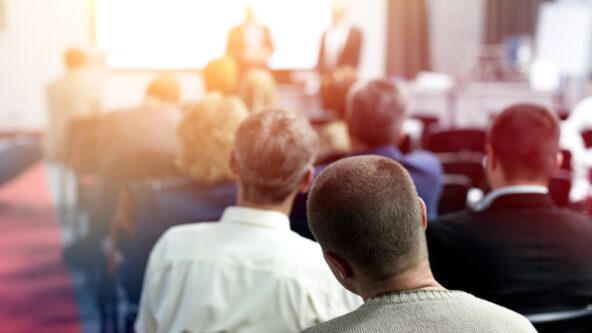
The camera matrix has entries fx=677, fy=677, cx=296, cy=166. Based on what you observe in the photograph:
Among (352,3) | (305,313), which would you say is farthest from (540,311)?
(352,3)

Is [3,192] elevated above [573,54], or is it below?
below

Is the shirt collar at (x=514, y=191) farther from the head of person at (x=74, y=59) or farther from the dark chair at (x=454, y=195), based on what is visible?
the head of person at (x=74, y=59)

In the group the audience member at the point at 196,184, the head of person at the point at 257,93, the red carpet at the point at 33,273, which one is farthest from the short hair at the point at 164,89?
the audience member at the point at 196,184

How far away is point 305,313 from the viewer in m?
1.46

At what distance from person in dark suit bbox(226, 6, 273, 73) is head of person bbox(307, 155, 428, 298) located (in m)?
6.19

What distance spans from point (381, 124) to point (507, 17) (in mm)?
8692

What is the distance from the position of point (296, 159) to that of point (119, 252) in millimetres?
1694

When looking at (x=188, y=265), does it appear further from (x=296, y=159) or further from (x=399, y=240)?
(x=399, y=240)

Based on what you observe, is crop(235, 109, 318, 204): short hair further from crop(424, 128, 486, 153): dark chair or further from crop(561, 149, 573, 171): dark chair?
crop(424, 128, 486, 153): dark chair

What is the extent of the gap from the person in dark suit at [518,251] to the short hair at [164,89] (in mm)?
2433

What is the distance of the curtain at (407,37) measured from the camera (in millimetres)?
10102

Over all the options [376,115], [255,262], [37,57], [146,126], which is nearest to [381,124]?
[376,115]

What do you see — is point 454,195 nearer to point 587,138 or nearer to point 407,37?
point 587,138

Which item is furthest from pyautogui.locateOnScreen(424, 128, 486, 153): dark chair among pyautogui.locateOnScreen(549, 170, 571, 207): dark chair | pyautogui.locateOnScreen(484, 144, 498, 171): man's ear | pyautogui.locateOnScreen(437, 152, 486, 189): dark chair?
pyautogui.locateOnScreen(484, 144, 498, 171): man's ear
